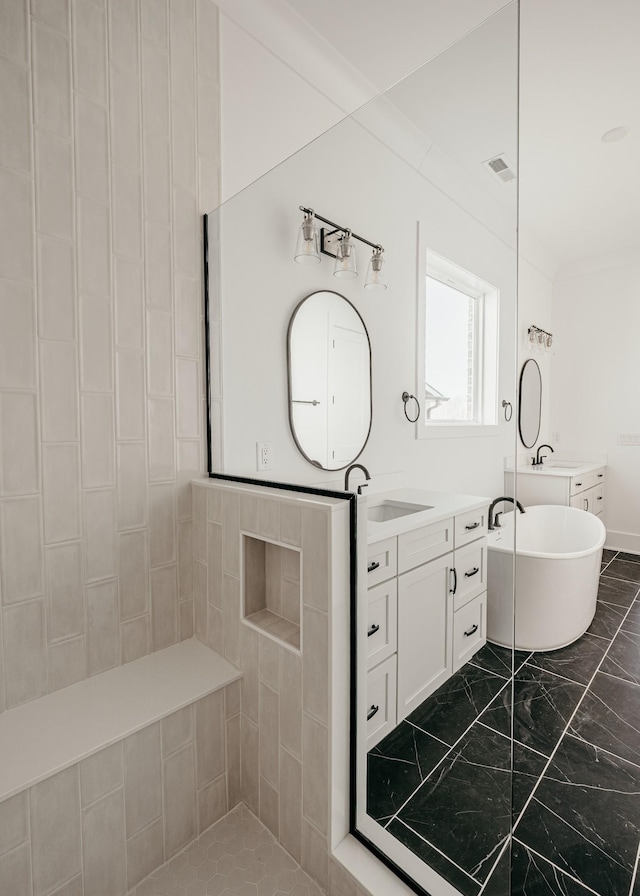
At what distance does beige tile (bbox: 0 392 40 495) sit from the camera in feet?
3.67

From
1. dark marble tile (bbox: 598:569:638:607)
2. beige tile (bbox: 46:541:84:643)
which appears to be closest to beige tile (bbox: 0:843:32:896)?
beige tile (bbox: 46:541:84:643)

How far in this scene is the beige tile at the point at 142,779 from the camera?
1.04 m

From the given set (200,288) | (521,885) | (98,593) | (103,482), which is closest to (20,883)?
(98,593)

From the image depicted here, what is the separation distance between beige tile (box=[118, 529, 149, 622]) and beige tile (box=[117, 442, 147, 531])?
0.15 ft

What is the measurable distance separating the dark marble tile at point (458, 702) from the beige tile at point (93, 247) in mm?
1425

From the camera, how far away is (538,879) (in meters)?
1.10

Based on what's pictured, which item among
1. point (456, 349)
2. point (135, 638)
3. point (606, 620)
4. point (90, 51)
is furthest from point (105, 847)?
point (606, 620)

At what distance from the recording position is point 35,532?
118cm

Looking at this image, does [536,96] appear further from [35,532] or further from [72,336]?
[35,532]

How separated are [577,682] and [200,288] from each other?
2.43m

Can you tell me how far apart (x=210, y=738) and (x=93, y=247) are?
4.97 feet

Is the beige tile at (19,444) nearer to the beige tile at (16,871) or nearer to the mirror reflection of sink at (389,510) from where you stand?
the beige tile at (16,871)

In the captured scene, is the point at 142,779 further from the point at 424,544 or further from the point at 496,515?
the point at 496,515

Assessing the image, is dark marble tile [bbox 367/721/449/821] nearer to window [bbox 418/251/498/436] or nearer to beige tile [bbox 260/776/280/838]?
beige tile [bbox 260/776/280/838]
